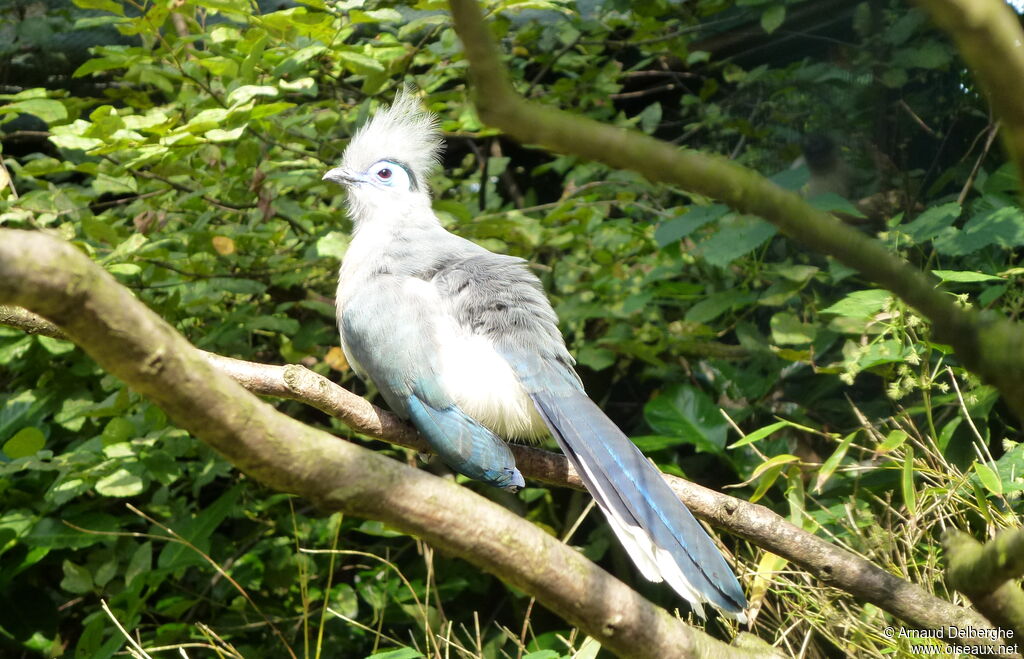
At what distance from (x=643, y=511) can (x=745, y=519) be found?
21 cm

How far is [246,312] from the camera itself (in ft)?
9.94

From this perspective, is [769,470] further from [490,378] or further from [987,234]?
[987,234]

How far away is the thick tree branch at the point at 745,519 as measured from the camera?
1.67 m

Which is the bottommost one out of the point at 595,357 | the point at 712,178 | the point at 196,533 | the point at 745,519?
the point at 196,533

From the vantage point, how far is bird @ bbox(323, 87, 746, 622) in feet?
5.97

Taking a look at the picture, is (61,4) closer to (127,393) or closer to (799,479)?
(127,393)

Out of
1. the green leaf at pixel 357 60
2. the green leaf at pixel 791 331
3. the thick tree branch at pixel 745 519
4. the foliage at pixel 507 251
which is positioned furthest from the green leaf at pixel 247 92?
the green leaf at pixel 791 331

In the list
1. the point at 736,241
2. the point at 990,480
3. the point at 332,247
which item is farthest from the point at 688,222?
the point at 990,480

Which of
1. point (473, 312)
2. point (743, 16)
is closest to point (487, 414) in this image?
point (473, 312)

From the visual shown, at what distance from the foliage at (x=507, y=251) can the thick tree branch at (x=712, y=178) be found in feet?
4.64

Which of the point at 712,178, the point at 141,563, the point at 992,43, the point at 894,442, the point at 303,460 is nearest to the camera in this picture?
the point at 992,43

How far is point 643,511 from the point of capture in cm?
186

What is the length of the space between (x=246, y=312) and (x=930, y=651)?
2.27 m

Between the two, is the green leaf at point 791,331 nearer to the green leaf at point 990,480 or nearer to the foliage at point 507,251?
the foliage at point 507,251
